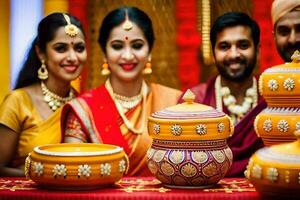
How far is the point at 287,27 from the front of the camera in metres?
2.16

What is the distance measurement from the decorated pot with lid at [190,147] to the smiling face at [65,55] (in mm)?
Answer: 973

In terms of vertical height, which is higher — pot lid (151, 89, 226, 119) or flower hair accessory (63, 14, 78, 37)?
flower hair accessory (63, 14, 78, 37)

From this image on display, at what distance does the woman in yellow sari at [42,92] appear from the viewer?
231 cm

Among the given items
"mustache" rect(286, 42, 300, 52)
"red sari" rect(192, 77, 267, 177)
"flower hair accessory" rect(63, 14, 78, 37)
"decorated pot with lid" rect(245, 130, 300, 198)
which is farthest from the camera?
"flower hair accessory" rect(63, 14, 78, 37)

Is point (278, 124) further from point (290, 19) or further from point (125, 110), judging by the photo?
point (125, 110)

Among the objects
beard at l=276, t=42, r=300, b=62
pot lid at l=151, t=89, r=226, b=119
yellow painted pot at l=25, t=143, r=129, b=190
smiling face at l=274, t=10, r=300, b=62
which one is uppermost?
smiling face at l=274, t=10, r=300, b=62

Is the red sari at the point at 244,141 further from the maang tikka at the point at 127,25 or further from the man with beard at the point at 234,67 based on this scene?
the maang tikka at the point at 127,25

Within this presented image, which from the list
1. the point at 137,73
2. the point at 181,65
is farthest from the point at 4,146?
the point at 181,65

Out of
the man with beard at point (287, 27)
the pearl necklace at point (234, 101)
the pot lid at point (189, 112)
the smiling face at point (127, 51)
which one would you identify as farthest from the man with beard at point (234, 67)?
the pot lid at point (189, 112)

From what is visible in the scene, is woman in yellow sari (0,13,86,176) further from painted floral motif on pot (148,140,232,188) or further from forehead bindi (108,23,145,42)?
painted floral motif on pot (148,140,232,188)

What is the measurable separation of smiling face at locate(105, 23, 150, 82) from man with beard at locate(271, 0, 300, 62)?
1.76ft

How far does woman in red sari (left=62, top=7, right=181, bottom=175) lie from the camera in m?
2.23

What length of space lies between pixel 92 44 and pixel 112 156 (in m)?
1.96

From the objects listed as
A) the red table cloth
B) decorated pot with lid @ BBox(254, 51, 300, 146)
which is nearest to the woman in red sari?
the red table cloth
